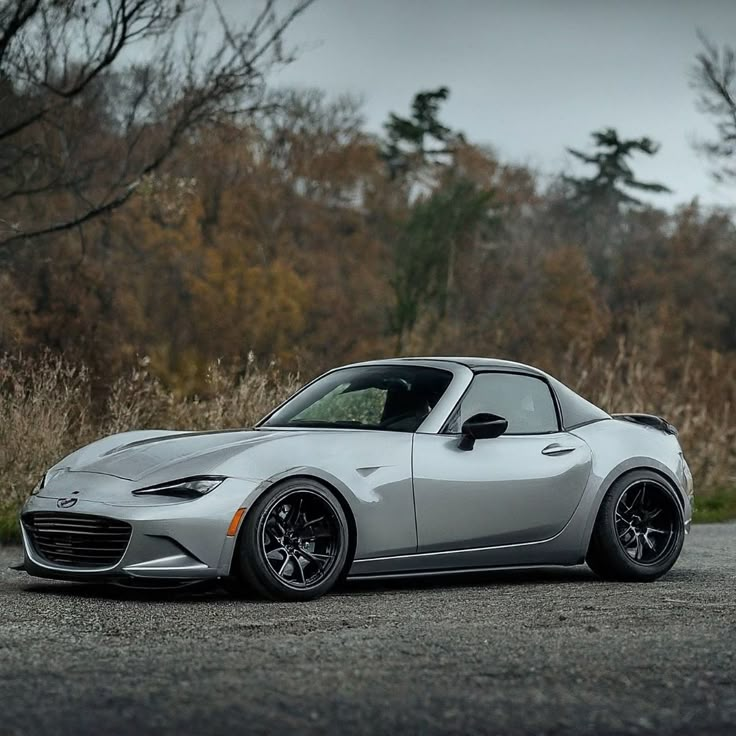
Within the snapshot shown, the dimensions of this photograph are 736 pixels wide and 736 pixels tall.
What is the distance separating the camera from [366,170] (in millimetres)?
57281

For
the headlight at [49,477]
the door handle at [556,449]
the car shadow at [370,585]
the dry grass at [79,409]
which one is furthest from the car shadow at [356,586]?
the dry grass at [79,409]

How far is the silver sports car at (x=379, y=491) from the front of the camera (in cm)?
790

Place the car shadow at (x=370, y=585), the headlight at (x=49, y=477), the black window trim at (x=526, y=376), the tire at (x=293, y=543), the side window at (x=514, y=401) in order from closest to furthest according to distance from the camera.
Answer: the tire at (x=293, y=543) < the car shadow at (x=370, y=585) < the headlight at (x=49, y=477) < the black window trim at (x=526, y=376) < the side window at (x=514, y=401)

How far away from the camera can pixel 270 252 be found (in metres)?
53.9

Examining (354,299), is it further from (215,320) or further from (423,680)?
(423,680)

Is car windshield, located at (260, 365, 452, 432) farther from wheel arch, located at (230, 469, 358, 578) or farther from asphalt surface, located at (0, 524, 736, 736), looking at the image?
asphalt surface, located at (0, 524, 736, 736)

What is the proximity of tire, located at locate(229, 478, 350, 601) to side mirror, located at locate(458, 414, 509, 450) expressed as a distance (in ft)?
3.52

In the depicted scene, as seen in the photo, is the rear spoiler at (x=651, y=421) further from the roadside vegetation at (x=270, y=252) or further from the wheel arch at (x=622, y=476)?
the roadside vegetation at (x=270, y=252)

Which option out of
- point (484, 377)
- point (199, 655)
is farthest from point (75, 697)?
point (484, 377)

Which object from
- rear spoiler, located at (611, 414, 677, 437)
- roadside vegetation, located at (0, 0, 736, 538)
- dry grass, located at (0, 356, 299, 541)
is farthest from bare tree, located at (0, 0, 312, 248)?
rear spoiler, located at (611, 414, 677, 437)

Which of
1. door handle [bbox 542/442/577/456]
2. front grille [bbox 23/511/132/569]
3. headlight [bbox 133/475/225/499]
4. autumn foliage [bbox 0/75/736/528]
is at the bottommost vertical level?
front grille [bbox 23/511/132/569]

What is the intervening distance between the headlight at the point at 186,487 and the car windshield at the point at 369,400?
49.9 inches

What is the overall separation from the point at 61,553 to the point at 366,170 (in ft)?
164

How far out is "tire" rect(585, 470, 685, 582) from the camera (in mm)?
9461
